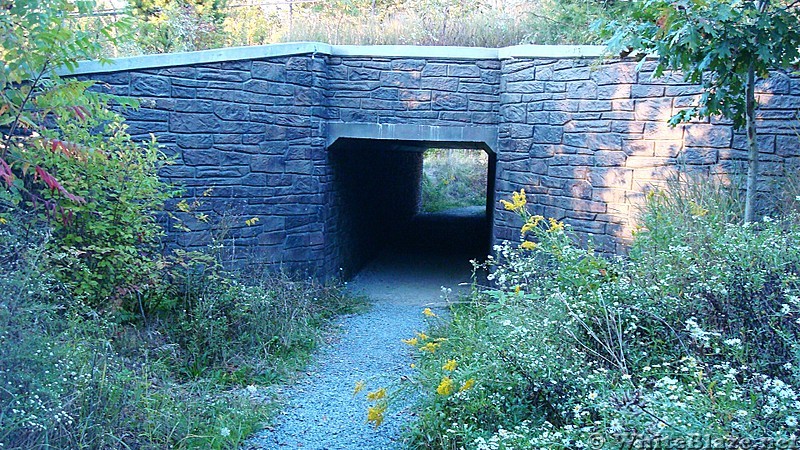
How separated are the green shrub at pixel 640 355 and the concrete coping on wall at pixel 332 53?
9.23 ft

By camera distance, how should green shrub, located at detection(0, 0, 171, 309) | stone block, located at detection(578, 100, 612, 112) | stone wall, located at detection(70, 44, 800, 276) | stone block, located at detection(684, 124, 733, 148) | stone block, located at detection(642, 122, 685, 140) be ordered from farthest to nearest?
1. stone block, located at detection(578, 100, 612, 112)
2. stone wall, located at detection(70, 44, 800, 276)
3. stone block, located at detection(642, 122, 685, 140)
4. stone block, located at detection(684, 124, 733, 148)
5. green shrub, located at detection(0, 0, 171, 309)

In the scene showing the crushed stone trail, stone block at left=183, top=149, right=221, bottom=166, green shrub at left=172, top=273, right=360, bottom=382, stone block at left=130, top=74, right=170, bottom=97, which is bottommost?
Result: the crushed stone trail

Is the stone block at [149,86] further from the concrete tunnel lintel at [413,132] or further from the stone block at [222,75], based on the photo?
the concrete tunnel lintel at [413,132]

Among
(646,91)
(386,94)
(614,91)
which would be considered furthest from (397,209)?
(646,91)

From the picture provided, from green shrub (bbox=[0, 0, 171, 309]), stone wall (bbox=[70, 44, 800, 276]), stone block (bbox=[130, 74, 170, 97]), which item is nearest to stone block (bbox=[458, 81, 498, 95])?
stone wall (bbox=[70, 44, 800, 276])

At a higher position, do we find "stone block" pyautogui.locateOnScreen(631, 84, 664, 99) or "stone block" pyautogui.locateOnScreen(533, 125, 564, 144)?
Result: "stone block" pyautogui.locateOnScreen(631, 84, 664, 99)

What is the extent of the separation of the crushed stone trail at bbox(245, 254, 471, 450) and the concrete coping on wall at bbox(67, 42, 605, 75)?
289 centimetres

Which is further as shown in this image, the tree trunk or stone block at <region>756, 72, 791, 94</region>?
stone block at <region>756, 72, 791, 94</region>

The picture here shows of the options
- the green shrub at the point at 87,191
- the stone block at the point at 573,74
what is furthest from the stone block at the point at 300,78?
the stone block at the point at 573,74

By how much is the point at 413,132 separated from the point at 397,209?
5.44 meters

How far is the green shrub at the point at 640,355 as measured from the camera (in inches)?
93.2

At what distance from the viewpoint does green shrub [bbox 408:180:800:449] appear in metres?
2.37

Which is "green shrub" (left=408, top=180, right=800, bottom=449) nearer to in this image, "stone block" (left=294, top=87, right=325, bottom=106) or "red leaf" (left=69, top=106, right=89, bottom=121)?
"red leaf" (left=69, top=106, right=89, bottom=121)

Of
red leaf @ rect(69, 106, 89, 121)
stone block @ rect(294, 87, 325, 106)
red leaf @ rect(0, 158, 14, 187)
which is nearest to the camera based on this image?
red leaf @ rect(0, 158, 14, 187)
